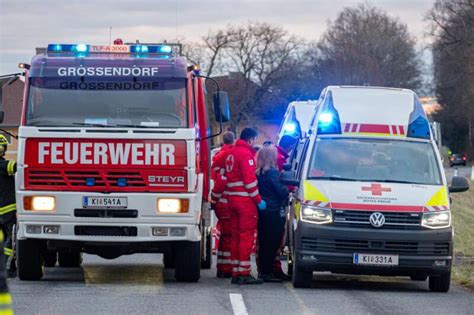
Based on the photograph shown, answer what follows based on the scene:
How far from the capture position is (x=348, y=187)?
47.2ft

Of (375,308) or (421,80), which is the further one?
(421,80)

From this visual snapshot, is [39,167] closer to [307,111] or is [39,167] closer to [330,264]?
[330,264]

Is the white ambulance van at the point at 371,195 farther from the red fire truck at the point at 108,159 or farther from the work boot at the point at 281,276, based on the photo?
the red fire truck at the point at 108,159

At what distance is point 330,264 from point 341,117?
2.22 meters

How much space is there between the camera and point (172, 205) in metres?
14.0

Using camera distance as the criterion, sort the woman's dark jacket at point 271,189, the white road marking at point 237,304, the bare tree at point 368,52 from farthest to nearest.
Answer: the bare tree at point 368,52 → the woman's dark jacket at point 271,189 → the white road marking at point 237,304

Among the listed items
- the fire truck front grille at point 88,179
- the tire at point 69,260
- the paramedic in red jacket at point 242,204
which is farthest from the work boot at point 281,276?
the tire at point 69,260

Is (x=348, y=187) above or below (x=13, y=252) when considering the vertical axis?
above

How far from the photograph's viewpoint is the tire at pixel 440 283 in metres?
14.4

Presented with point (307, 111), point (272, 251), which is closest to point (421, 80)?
point (307, 111)

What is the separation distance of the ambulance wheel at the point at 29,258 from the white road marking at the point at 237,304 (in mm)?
2677

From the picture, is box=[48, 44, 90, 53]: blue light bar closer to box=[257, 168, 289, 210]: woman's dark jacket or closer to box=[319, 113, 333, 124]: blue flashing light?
box=[257, 168, 289, 210]: woman's dark jacket

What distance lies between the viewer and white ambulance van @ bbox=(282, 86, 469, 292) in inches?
553

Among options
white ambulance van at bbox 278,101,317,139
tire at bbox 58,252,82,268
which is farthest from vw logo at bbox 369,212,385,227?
white ambulance van at bbox 278,101,317,139
